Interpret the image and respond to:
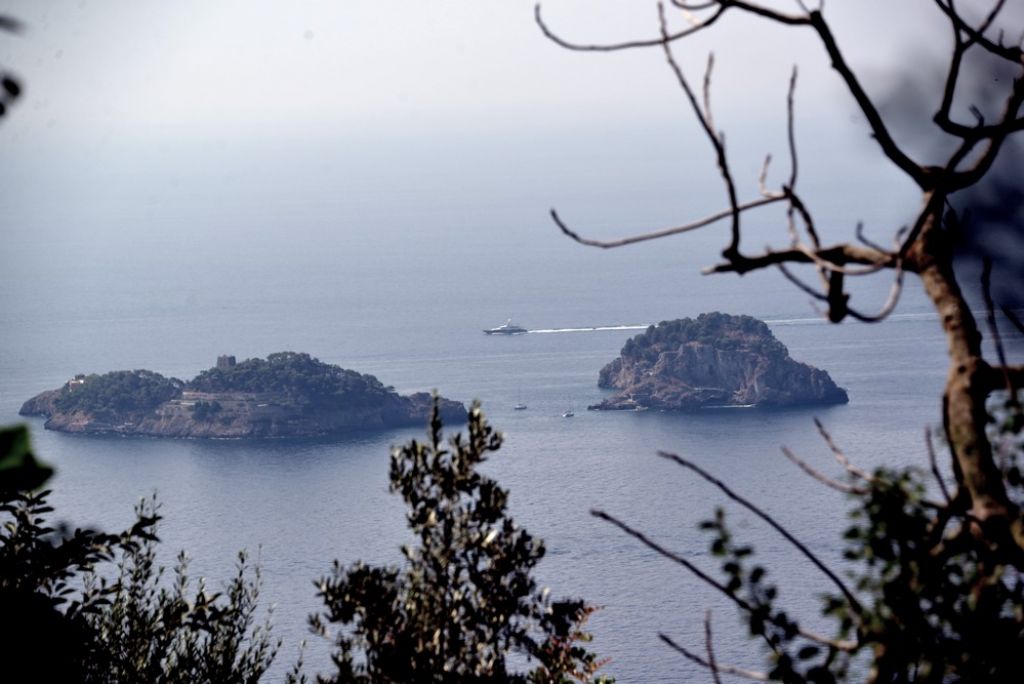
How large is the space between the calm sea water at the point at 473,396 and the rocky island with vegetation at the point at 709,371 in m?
1.10

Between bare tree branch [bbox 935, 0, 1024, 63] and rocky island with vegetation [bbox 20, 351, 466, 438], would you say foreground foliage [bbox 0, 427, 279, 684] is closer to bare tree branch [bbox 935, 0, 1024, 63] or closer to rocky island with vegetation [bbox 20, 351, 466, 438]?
bare tree branch [bbox 935, 0, 1024, 63]

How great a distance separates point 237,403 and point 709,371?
15.5m

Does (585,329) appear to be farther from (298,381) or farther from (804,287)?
(804,287)

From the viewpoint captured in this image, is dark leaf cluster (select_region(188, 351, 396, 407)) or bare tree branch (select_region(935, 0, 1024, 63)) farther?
dark leaf cluster (select_region(188, 351, 396, 407))

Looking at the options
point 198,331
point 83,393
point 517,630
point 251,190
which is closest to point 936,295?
point 517,630

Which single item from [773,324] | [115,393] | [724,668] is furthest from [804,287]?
[773,324]

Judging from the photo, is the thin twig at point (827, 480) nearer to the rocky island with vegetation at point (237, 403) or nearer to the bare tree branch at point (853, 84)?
the bare tree branch at point (853, 84)

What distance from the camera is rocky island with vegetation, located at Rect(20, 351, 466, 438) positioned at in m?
44.8

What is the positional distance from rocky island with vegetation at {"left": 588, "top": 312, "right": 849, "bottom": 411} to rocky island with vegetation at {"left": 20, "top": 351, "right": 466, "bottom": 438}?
23.0 ft

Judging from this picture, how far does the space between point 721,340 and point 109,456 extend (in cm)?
2022

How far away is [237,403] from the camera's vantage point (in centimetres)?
4625

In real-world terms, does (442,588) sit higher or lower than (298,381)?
higher

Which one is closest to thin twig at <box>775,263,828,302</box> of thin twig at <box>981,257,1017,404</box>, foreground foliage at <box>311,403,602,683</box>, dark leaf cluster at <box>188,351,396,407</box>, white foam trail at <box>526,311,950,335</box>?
thin twig at <box>981,257,1017,404</box>

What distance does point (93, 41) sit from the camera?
84.0m
